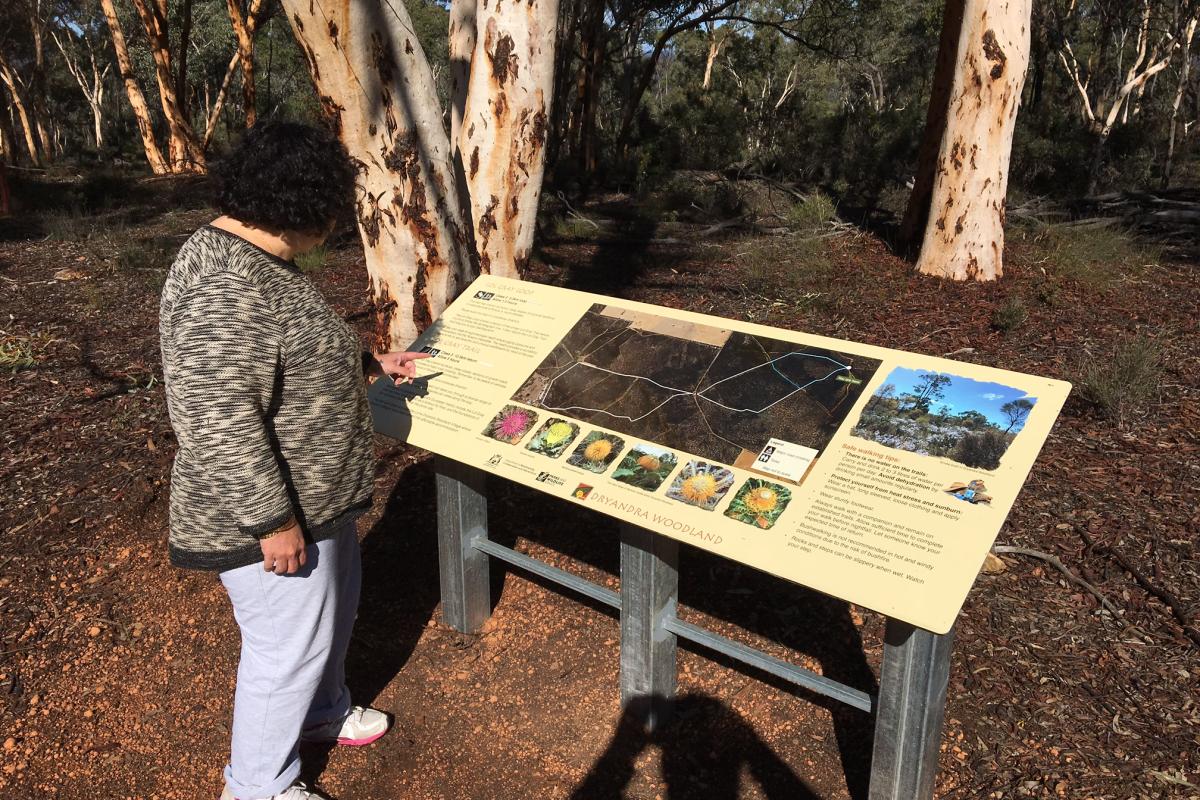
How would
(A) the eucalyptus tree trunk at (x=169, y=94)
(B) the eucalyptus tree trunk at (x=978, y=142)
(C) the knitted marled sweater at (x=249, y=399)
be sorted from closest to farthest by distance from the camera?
(C) the knitted marled sweater at (x=249, y=399)
(B) the eucalyptus tree trunk at (x=978, y=142)
(A) the eucalyptus tree trunk at (x=169, y=94)

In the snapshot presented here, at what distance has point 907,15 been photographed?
28.9 m

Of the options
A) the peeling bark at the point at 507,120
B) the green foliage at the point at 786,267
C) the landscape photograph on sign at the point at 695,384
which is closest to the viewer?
the landscape photograph on sign at the point at 695,384

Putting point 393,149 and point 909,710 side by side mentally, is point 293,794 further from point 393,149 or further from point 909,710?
point 393,149

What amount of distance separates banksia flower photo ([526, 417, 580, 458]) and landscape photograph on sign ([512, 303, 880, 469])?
43mm

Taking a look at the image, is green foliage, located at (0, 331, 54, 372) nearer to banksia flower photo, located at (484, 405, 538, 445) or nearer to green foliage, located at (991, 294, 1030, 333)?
banksia flower photo, located at (484, 405, 538, 445)

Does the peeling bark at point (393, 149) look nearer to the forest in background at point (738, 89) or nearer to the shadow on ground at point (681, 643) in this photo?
the shadow on ground at point (681, 643)

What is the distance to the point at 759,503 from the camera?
6.86ft

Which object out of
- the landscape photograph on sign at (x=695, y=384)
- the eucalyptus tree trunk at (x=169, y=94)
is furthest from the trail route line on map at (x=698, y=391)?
the eucalyptus tree trunk at (x=169, y=94)

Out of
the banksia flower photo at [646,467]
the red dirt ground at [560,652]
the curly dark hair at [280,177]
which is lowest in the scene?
the red dirt ground at [560,652]

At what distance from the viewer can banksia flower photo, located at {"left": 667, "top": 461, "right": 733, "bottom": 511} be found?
215 centimetres

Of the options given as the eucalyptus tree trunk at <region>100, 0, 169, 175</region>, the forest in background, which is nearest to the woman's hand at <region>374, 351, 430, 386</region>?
the forest in background

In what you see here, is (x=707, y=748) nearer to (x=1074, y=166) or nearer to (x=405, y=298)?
(x=405, y=298)

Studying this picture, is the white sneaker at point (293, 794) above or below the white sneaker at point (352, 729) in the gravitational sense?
above

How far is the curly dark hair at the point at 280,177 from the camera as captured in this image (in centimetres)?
191
